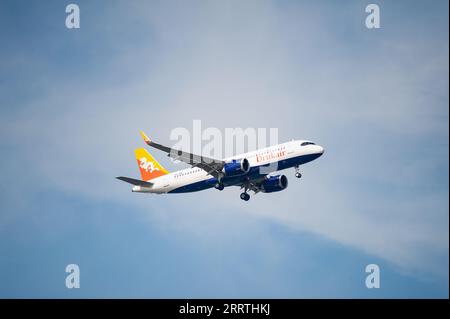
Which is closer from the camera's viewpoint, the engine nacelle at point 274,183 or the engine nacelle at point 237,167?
the engine nacelle at point 237,167

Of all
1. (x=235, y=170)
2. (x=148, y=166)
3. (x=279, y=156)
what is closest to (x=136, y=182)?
(x=148, y=166)

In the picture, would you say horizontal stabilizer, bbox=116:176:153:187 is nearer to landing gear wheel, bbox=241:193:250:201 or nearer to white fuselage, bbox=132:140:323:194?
white fuselage, bbox=132:140:323:194

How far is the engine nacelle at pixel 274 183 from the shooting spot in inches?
3728

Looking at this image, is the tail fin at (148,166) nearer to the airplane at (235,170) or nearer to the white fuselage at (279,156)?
the airplane at (235,170)

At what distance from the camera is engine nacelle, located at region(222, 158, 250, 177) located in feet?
282

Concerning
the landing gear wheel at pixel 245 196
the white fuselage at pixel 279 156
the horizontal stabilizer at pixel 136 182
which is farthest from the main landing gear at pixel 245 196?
the horizontal stabilizer at pixel 136 182

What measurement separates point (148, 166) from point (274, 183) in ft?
57.0

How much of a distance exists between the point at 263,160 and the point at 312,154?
5674mm
